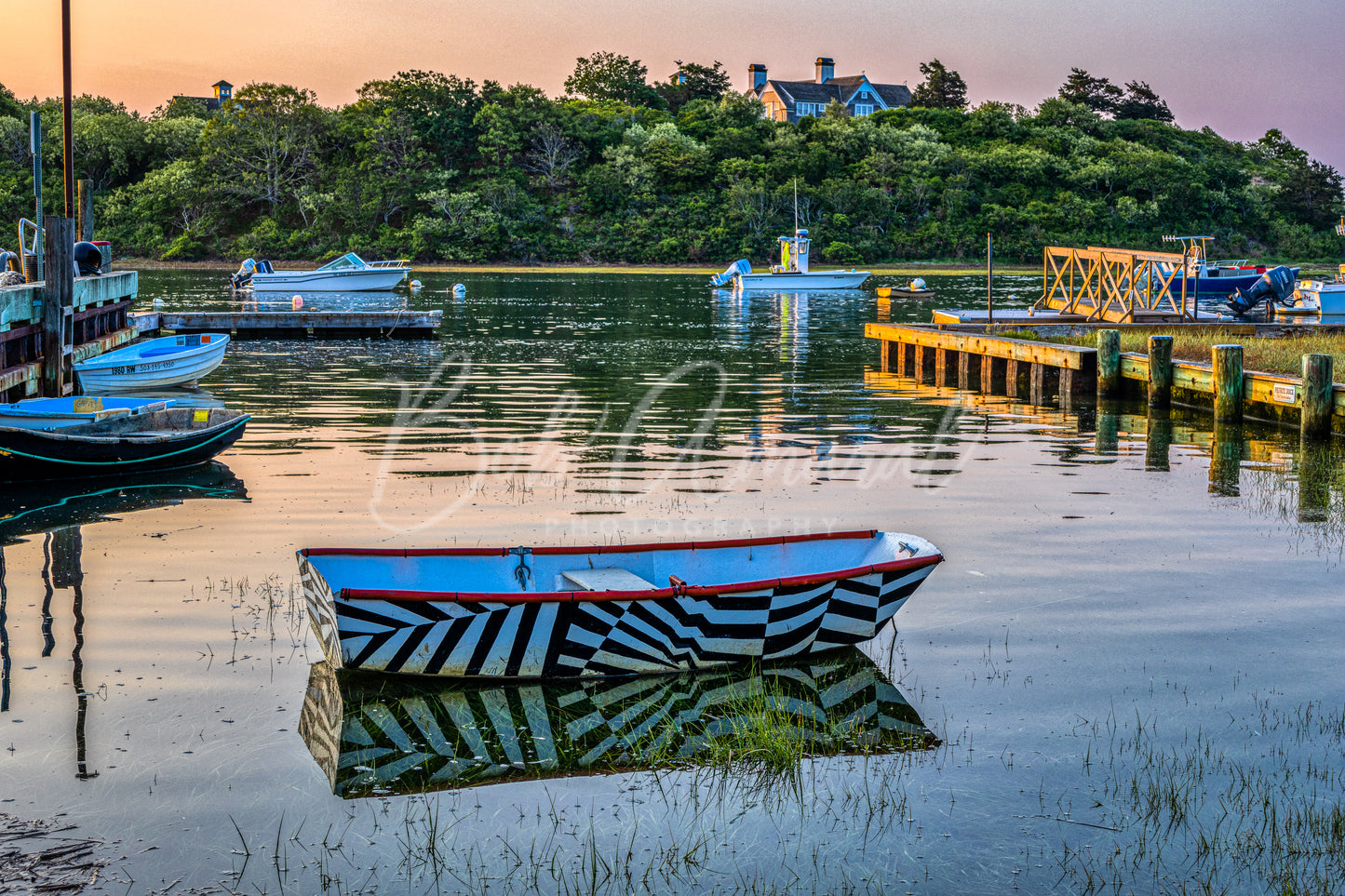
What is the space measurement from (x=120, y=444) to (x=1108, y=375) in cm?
1893

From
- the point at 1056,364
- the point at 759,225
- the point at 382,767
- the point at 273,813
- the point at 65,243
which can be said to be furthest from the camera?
the point at 759,225

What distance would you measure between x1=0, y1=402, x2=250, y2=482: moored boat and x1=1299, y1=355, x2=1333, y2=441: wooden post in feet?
54.7

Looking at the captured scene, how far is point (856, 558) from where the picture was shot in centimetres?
1075

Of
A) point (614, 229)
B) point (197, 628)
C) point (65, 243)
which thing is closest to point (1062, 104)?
point (614, 229)

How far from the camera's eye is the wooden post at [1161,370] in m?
24.5

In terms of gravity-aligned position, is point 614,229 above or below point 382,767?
above

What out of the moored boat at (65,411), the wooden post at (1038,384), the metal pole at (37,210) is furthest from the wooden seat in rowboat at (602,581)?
the wooden post at (1038,384)

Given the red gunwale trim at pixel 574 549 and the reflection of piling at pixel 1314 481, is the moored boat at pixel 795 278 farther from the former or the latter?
the red gunwale trim at pixel 574 549

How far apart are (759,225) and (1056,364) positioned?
294ft

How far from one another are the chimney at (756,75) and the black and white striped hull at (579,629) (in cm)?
15791

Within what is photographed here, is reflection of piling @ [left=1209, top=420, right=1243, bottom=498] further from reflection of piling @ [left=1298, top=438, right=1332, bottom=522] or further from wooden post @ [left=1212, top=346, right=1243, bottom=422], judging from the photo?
reflection of piling @ [left=1298, top=438, right=1332, bottom=522]

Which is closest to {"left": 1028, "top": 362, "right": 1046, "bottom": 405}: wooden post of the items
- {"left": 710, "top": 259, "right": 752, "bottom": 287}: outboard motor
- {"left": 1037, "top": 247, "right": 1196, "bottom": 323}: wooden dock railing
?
{"left": 1037, "top": 247, "right": 1196, "bottom": 323}: wooden dock railing

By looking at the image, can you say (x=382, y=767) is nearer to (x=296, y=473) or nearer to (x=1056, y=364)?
(x=296, y=473)

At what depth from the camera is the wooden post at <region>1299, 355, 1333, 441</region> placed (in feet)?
66.3
